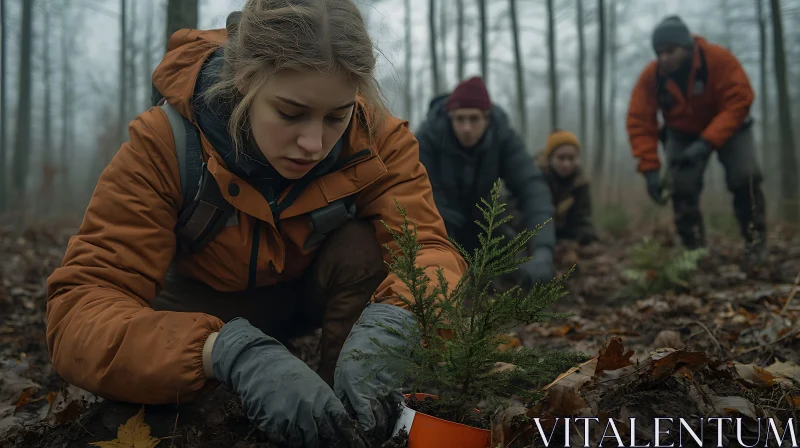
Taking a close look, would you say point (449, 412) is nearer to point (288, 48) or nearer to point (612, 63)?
point (288, 48)

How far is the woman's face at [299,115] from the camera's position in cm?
183

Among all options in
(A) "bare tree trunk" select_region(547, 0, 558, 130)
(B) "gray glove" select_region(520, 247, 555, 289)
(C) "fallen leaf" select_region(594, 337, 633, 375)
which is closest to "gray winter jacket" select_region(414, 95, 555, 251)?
(B) "gray glove" select_region(520, 247, 555, 289)

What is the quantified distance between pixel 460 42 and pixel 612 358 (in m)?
16.7

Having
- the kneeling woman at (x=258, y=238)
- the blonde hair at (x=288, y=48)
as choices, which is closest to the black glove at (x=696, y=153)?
the kneeling woman at (x=258, y=238)

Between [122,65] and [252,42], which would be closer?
[252,42]

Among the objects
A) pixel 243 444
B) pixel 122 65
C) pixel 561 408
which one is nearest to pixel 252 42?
pixel 243 444

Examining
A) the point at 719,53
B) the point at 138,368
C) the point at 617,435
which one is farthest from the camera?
the point at 719,53

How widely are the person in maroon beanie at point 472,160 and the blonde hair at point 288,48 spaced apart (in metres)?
2.81

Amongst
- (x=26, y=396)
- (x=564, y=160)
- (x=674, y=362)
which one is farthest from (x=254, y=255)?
(x=564, y=160)

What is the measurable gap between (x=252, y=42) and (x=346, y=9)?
34cm

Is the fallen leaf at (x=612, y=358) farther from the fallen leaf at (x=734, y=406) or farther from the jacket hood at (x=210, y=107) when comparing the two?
the jacket hood at (x=210, y=107)

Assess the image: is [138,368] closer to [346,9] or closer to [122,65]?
[346,9]

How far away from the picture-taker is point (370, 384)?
166cm

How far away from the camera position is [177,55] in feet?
7.27
